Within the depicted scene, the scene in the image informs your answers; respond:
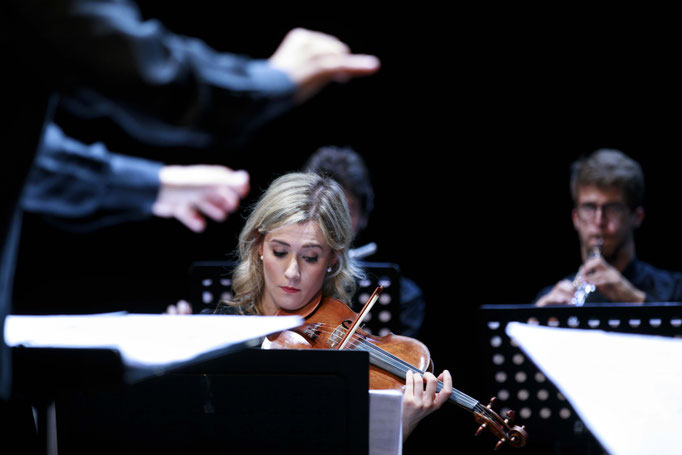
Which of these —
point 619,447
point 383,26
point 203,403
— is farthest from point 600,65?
point 619,447

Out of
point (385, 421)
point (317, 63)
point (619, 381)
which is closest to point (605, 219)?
point (385, 421)

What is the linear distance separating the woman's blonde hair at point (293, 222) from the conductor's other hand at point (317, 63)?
3.59ft

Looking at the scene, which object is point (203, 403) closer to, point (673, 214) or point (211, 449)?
point (211, 449)

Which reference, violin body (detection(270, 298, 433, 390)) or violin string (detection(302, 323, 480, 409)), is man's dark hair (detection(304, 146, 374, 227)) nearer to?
violin body (detection(270, 298, 433, 390))

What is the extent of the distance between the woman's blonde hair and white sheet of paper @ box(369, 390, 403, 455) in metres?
0.66

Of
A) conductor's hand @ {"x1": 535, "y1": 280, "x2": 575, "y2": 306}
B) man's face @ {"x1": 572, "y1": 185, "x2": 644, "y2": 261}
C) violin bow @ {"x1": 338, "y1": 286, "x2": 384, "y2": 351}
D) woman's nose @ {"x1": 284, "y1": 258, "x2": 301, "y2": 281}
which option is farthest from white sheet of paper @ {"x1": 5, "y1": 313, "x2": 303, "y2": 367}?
man's face @ {"x1": 572, "y1": 185, "x2": 644, "y2": 261}

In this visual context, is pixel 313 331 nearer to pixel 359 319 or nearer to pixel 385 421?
pixel 359 319

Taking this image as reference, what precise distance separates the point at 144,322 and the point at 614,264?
83.9 inches

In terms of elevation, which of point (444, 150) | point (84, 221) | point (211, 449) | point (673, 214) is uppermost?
point (444, 150)

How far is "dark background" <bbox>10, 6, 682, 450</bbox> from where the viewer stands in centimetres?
298

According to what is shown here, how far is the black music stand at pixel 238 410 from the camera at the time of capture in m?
1.02

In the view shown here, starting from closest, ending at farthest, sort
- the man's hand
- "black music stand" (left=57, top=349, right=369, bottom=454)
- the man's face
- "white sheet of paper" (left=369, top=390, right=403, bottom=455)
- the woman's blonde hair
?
1. "black music stand" (left=57, top=349, right=369, bottom=454)
2. "white sheet of paper" (left=369, top=390, right=403, bottom=455)
3. the woman's blonde hair
4. the man's hand
5. the man's face

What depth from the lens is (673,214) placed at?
123 inches

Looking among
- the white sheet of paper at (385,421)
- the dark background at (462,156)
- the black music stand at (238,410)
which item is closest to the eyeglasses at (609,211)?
the dark background at (462,156)
